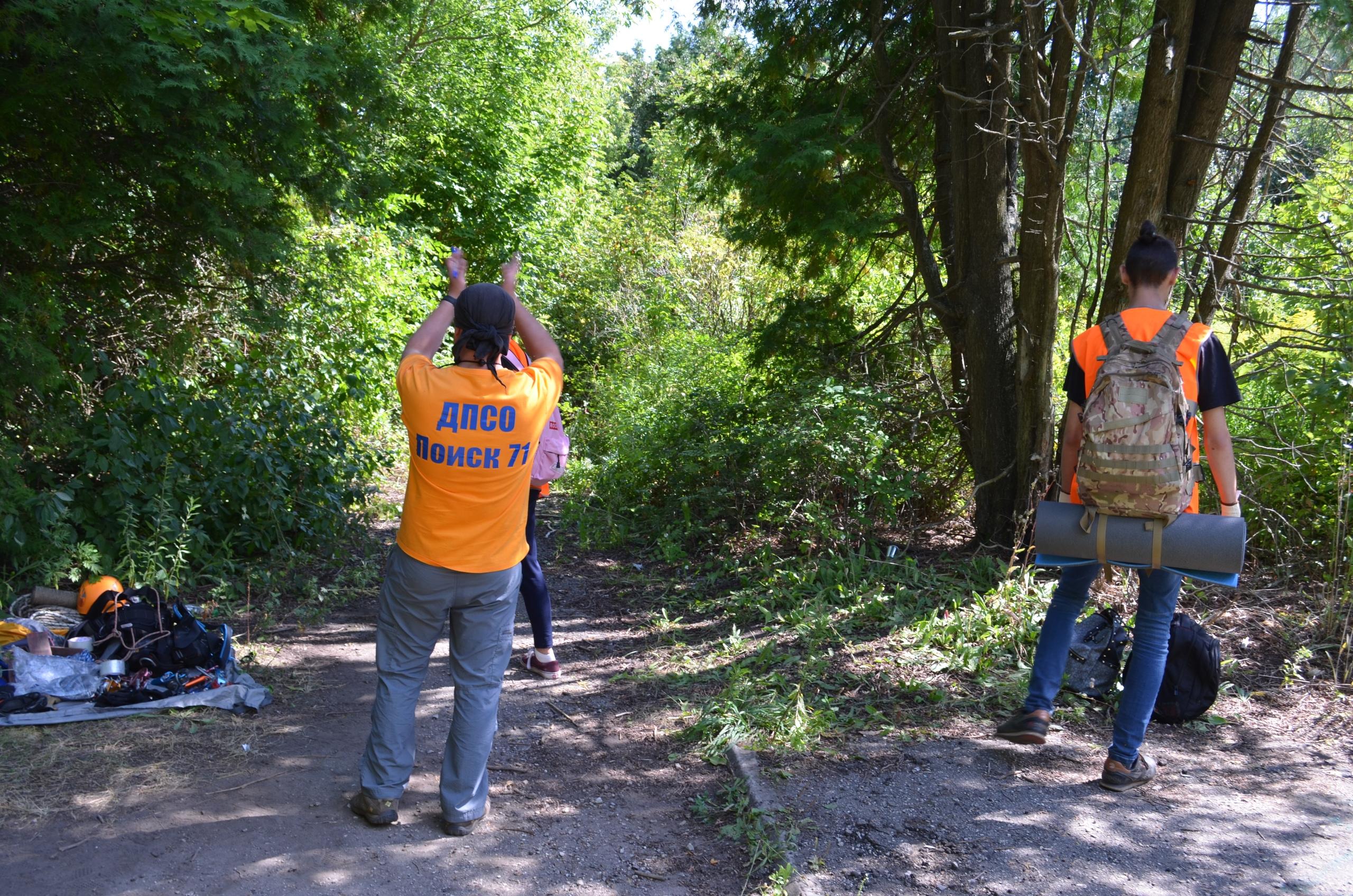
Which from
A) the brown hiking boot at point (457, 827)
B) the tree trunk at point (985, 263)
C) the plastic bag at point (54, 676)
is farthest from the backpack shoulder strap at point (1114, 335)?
the plastic bag at point (54, 676)

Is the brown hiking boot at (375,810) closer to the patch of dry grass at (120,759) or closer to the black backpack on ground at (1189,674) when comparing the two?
the patch of dry grass at (120,759)

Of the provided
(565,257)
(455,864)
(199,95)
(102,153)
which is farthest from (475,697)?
(565,257)

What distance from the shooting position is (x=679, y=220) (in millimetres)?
18625

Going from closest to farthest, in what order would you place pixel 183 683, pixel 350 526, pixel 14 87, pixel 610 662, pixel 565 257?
1. pixel 14 87
2. pixel 183 683
3. pixel 610 662
4. pixel 350 526
5. pixel 565 257

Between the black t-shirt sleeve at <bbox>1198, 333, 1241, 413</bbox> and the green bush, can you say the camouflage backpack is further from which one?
the green bush

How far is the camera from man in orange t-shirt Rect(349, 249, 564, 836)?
133 inches

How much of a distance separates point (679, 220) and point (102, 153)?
14486mm

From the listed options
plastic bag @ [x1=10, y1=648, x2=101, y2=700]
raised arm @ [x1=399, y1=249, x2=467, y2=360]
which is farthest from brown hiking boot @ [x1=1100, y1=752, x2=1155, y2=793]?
plastic bag @ [x1=10, y1=648, x2=101, y2=700]

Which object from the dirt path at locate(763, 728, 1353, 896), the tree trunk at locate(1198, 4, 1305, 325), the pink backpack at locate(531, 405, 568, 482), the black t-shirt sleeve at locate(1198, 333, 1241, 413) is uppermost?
the tree trunk at locate(1198, 4, 1305, 325)

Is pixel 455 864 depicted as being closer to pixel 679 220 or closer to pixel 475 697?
pixel 475 697

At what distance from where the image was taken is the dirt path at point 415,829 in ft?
10.7

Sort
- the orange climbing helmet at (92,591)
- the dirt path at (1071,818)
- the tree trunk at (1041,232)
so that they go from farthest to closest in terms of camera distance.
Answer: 1. the tree trunk at (1041,232)
2. the orange climbing helmet at (92,591)
3. the dirt path at (1071,818)

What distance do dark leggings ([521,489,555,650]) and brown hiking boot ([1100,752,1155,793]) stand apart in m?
2.71

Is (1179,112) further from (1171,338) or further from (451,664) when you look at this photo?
(451,664)
